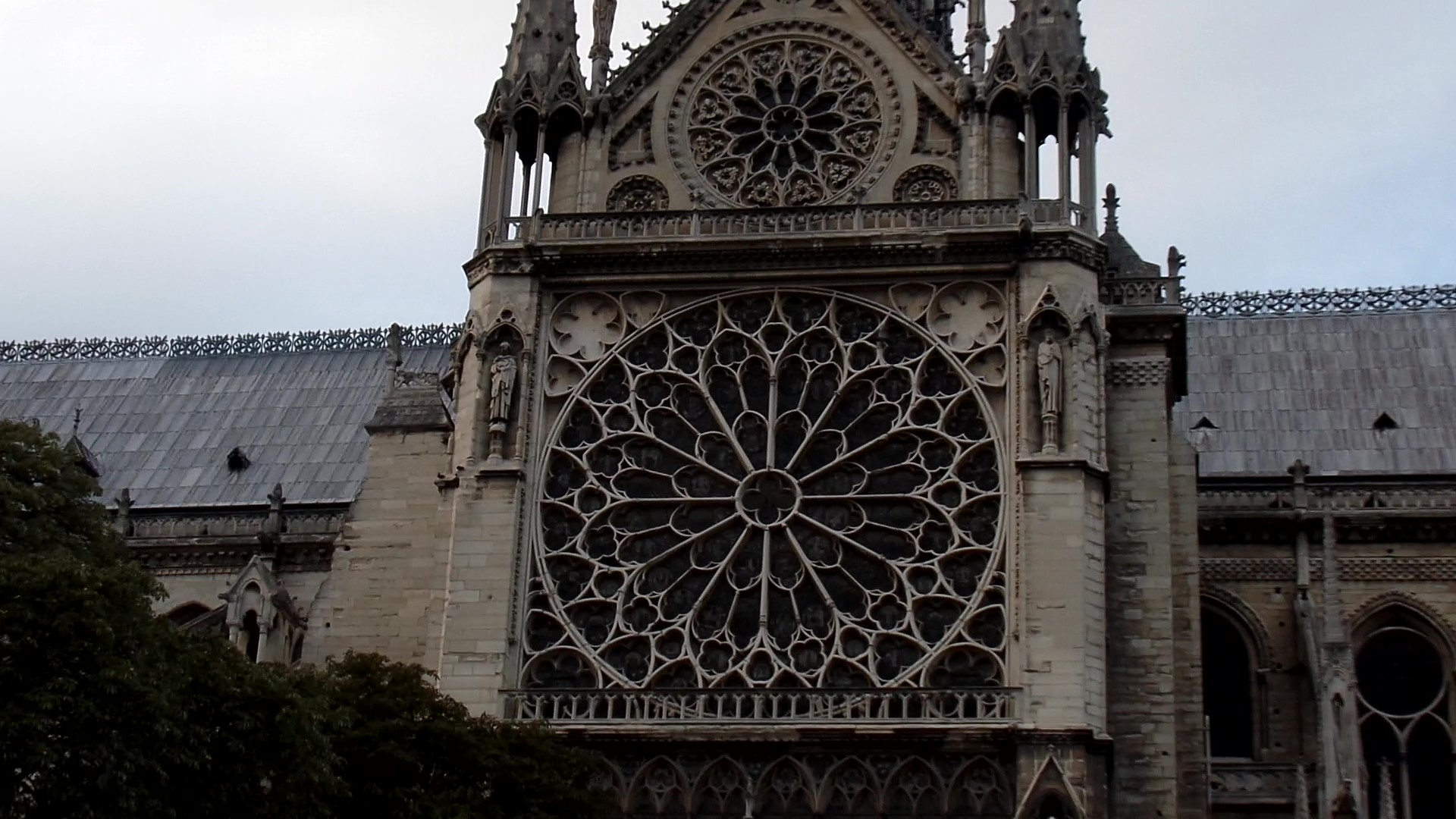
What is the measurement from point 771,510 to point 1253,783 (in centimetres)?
1010

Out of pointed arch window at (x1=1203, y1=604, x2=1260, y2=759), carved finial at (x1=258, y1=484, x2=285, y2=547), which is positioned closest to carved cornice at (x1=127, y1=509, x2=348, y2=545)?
carved finial at (x1=258, y1=484, x2=285, y2=547)

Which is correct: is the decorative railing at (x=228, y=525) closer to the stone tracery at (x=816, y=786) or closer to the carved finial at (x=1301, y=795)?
the stone tracery at (x=816, y=786)

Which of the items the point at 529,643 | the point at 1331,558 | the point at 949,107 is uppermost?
the point at 949,107

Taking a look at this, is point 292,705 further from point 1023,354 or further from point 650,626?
point 1023,354

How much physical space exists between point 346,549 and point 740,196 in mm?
9265

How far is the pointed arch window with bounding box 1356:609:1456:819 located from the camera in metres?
39.8

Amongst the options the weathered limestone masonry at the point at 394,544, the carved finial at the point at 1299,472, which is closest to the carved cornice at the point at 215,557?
the weathered limestone masonry at the point at 394,544

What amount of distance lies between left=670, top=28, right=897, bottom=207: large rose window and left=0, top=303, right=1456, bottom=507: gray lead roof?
11.5 m

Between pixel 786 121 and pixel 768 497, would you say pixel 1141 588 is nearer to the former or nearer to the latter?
pixel 768 497

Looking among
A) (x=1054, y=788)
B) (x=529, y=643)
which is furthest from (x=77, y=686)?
(x=1054, y=788)

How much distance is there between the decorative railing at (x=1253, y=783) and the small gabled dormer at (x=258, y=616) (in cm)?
1612

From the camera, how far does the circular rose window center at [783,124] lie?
38219mm

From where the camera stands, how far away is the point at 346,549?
1580 inches

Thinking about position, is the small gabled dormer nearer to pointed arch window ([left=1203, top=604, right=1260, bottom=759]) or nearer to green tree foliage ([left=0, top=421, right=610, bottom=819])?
green tree foliage ([left=0, top=421, right=610, bottom=819])
